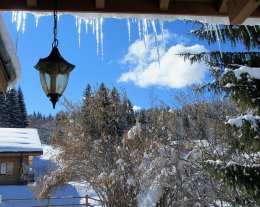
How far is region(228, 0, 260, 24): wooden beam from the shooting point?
8.43 ft

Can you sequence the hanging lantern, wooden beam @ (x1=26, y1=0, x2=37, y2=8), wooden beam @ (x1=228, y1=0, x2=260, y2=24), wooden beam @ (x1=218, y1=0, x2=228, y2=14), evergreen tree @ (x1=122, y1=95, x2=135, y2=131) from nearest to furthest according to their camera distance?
wooden beam @ (x1=228, y1=0, x2=260, y2=24) < wooden beam @ (x1=26, y1=0, x2=37, y2=8) < wooden beam @ (x1=218, y1=0, x2=228, y2=14) < the hanging lantern < evergreen tree @ (x1=122, y1=95, x2=135, y2=131)

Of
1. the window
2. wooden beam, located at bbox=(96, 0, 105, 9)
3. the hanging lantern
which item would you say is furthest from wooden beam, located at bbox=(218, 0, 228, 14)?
the window

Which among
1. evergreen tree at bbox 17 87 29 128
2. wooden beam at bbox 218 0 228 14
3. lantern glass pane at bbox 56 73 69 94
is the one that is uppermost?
evergreen tree at bbox 17 87 29 128

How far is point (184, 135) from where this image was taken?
10586mm

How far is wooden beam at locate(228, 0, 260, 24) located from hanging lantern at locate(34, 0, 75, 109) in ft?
4.64

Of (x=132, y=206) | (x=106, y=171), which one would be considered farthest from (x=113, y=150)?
(x=132, y=206)

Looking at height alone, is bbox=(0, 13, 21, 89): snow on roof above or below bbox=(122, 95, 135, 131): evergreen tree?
below

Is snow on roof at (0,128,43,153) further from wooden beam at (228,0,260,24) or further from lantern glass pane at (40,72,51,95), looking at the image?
wooden beam at (228,0,260,24)

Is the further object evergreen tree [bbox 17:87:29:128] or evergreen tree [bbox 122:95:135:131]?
evergreen tree [bbox 17:87:29:128]

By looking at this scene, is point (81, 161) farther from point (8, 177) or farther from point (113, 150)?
point (8, 177)

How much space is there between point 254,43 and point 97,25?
5.26 metres

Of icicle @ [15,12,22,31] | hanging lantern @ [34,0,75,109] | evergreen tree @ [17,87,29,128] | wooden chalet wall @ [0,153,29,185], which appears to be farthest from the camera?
evergreen tree @ [17,87,29,128]

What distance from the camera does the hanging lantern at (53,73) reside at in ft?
10.0

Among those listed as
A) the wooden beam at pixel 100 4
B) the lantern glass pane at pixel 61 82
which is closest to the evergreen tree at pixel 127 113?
the lantern glass pane at pixel 61 82
